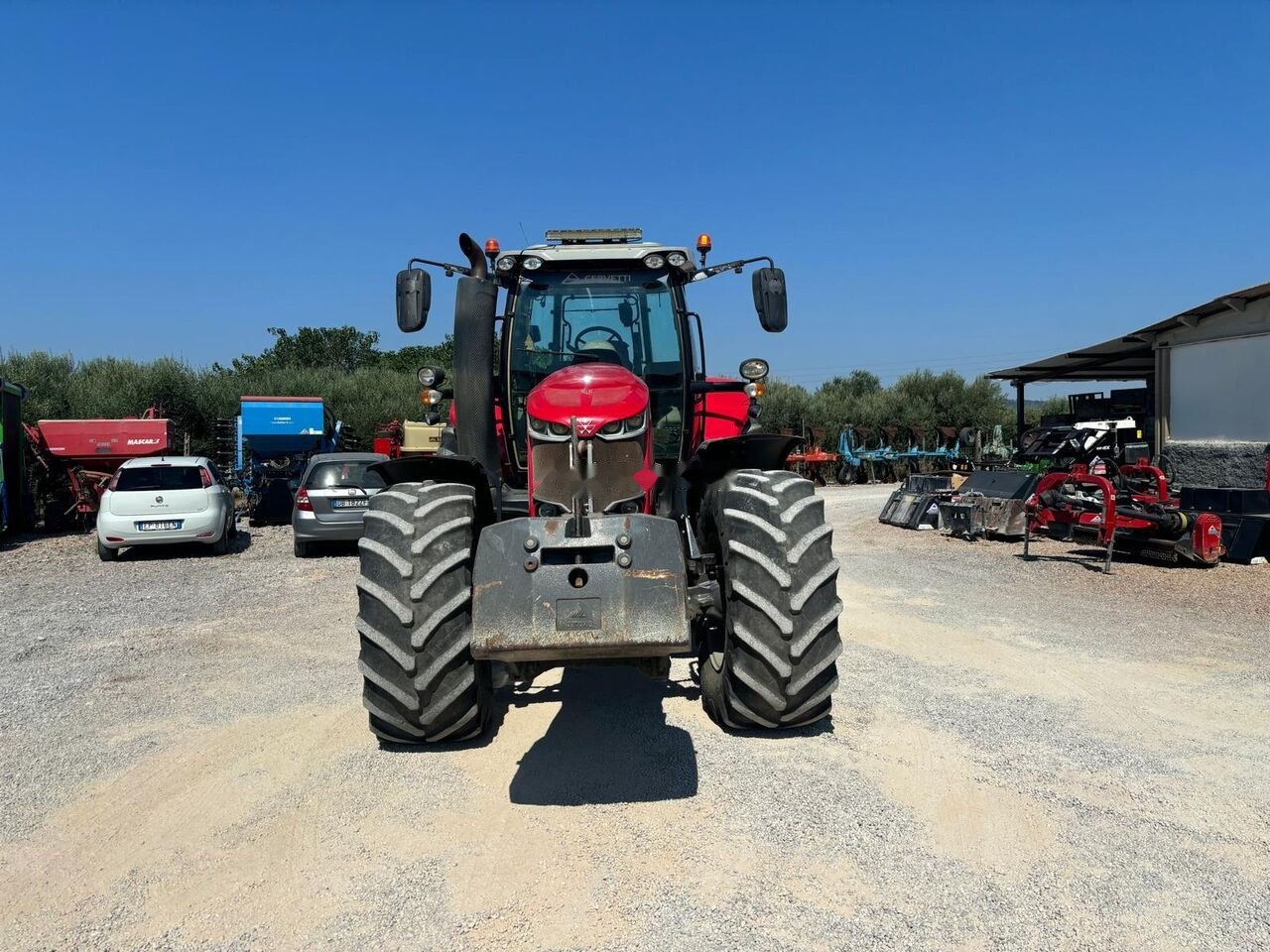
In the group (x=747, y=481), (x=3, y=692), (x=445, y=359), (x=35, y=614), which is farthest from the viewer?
(x=445, y=359)

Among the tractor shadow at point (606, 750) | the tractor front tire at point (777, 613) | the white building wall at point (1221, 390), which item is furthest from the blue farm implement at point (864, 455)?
the tractor front tire at point (777, 613)

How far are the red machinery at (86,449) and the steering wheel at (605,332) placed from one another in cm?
1313

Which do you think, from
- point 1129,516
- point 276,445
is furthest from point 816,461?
point 1129,516

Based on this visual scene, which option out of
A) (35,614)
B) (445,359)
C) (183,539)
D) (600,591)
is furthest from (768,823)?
(445,359)

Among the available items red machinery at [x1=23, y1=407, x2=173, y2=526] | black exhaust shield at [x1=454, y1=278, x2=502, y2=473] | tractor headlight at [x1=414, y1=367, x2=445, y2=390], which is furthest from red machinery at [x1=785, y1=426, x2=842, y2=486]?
black exhaust shield at [x1=454, y1=278, x2=502, y2=473]

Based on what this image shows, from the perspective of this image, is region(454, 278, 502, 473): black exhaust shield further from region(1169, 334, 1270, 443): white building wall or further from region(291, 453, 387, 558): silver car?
region(1169, 334, 1270, 443): white building wall

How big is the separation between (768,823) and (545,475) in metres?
1.93

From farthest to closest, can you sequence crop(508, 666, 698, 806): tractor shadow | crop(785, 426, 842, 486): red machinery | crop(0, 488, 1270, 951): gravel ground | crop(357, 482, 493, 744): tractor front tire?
1. crop(785, 426, 842, 486): red machinery
2. crop(508, 666, 698, 806): tractor shadow
3. crop(357, 482, 493, 744): tractor front tire
4. crop(0, 488, 1270, 951): gravel ground

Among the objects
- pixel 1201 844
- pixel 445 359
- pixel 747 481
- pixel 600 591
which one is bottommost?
pixel 1201 844

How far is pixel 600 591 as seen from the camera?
350 cm

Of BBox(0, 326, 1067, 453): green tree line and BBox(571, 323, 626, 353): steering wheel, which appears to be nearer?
BBox(571, 323, 626, 353): steering wheel

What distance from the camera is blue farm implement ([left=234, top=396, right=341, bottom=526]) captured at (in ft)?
56.1

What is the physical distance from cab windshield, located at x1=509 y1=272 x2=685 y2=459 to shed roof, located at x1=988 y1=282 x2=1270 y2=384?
37.7 feet

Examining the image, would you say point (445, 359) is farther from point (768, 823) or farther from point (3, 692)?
point (768, 823)
